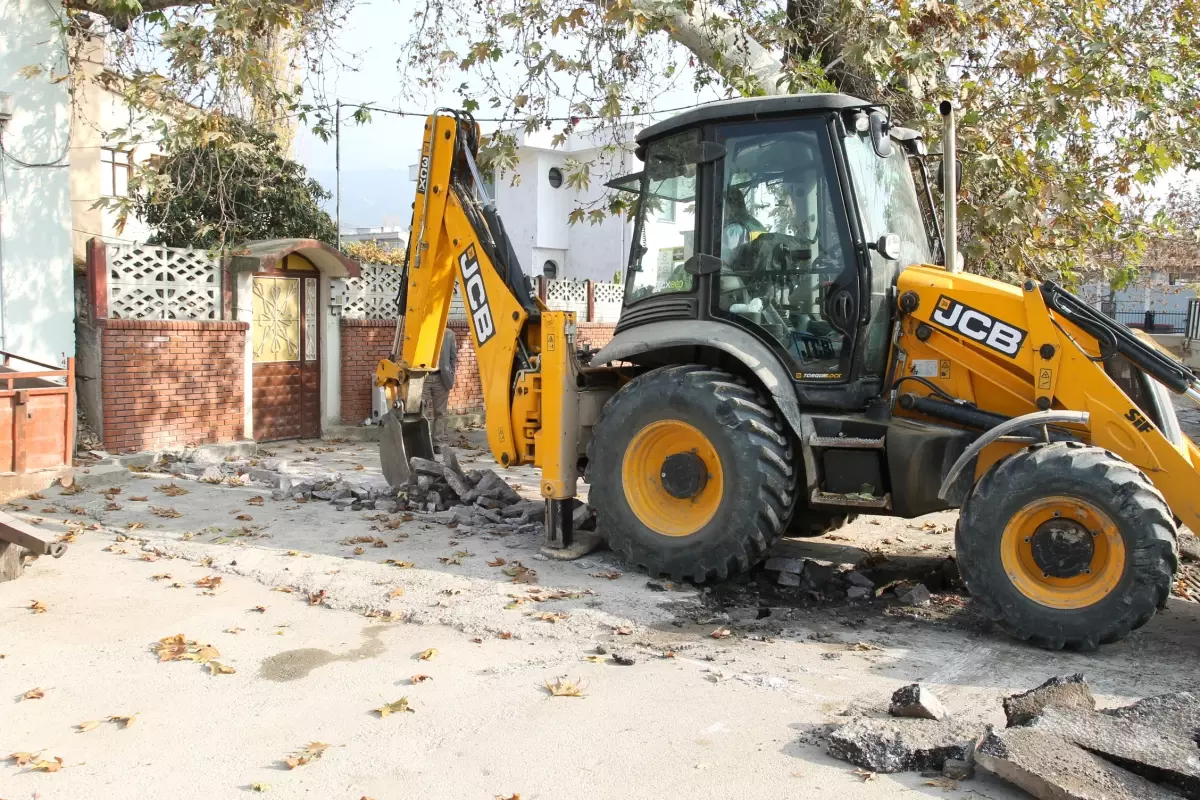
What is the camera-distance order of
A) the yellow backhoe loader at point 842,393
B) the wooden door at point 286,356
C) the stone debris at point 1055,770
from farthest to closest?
the wooden door at point 286,356 < the yellow backhoe loader at point 842,393 < the stone debris at point 1055,770

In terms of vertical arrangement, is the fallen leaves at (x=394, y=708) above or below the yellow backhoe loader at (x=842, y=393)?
below

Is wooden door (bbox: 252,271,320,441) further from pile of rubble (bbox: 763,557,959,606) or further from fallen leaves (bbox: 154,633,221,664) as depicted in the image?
pile of rubble (bbox: 763,557,959,606)

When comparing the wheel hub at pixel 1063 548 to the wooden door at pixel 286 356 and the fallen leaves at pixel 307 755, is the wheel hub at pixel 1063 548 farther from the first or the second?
the wooden door at pixel 286 356

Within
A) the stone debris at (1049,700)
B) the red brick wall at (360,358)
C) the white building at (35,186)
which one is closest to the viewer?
the stone debris at (1049,700)

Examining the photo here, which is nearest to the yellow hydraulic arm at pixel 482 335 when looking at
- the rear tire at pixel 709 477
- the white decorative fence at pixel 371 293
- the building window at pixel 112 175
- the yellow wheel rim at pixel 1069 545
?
the rear tire at pixel 709 477

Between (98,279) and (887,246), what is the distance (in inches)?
320

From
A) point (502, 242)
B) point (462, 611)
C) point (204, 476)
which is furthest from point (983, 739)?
point (204, 476)

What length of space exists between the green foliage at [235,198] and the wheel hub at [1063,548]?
29.4 ft

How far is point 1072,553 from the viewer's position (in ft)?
16.8

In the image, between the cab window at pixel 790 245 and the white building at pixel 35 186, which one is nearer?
the cab window at pixel 790 245

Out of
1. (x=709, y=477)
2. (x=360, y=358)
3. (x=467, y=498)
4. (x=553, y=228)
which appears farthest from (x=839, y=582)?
(x=553, y=228)

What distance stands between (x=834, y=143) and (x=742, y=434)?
5.98ft

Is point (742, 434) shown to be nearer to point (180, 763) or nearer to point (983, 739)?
point (983, 739)

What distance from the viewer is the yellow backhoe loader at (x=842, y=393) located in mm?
5160
